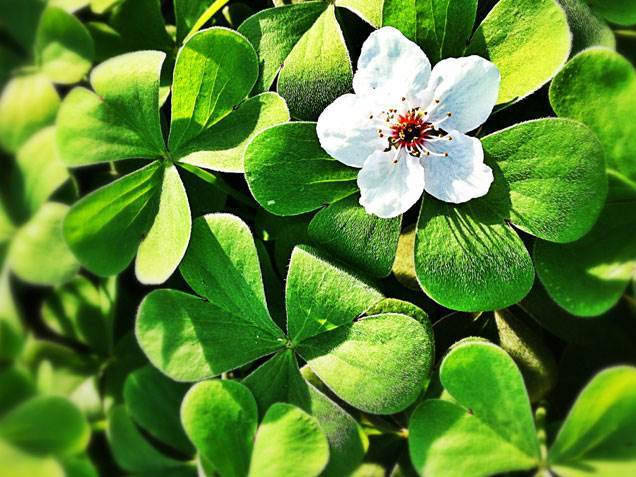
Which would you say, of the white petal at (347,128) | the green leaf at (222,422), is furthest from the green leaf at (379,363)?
the white petal at (347,128)

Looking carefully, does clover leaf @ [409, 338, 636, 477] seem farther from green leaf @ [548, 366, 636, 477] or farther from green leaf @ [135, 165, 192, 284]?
green leaf @ [135, 165, 192, 284]

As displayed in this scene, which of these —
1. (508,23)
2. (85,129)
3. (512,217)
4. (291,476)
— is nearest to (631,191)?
(512,217)

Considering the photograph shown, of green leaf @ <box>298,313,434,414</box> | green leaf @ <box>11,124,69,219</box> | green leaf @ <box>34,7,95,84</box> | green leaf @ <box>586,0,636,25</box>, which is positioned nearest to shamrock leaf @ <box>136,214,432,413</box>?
green leaf @ <box>298,313,434,414</box>

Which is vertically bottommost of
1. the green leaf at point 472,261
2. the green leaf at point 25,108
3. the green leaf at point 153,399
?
the green leaf at point 153,399

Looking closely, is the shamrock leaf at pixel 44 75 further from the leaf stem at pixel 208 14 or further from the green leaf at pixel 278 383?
the green leaf at pixel 278 383

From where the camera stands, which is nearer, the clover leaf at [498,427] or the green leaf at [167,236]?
the clover leaf at [498,427]

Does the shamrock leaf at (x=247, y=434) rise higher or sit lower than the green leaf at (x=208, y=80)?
lower
